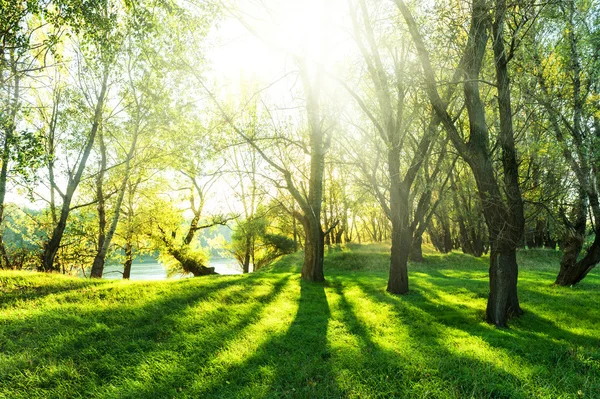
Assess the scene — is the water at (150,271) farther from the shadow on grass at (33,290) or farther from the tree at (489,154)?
the tree at (489,154)

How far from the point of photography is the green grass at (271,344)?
625 centimetres

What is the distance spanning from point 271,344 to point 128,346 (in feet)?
11.1

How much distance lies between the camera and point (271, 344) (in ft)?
27.3

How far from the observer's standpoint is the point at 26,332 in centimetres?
755

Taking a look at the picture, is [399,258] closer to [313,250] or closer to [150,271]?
[313,250]

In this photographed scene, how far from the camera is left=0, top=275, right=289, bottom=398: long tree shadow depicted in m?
6.17

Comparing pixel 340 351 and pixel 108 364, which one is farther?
pixel 340 351

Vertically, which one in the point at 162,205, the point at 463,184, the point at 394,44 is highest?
the point at 394,44

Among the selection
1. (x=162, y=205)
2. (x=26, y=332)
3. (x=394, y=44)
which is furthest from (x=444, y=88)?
(x=162, y=205)

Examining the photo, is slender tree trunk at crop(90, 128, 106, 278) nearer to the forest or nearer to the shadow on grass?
the forest

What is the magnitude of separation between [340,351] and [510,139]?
7.98 m

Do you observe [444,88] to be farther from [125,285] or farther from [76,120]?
[76,120]

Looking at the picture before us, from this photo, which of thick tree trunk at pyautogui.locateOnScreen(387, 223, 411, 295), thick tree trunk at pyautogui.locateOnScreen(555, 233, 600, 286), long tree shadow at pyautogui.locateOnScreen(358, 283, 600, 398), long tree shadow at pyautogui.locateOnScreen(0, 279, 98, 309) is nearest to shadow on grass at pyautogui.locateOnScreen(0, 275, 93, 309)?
long tree shadow at pyautogui.locateOnScreen(0, 279, 98, 309)

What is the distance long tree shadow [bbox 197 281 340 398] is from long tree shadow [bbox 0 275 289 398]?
2.73 feet
